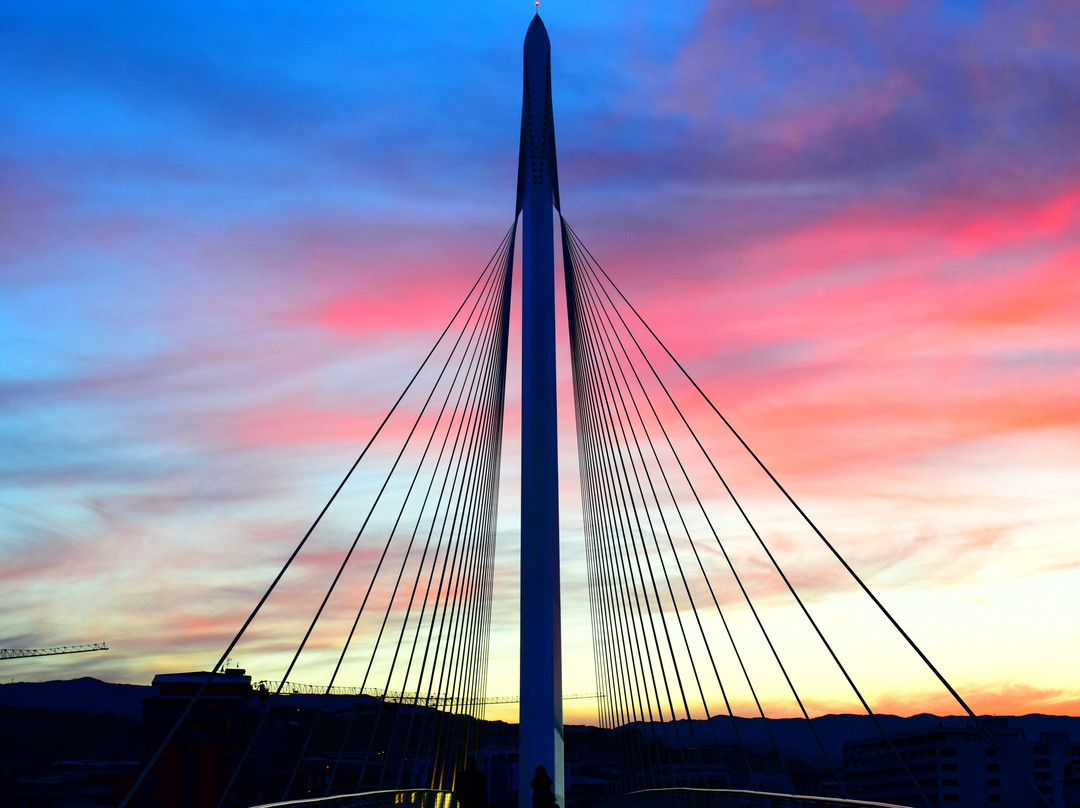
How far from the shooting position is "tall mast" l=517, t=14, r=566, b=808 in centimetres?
1708

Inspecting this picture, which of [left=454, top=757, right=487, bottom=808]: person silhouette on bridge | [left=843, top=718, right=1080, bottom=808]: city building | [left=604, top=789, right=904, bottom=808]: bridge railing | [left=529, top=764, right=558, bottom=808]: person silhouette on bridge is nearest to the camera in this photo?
[left=604, top=789, right=904, bottom=808]: bridge railing

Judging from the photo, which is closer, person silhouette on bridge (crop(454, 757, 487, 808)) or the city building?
person silhouette on bridge (crop(454, 757, 487, 808))

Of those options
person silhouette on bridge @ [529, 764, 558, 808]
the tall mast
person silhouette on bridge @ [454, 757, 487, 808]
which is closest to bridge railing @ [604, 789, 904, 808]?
the tall mast

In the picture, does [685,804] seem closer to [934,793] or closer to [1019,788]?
[934,793]

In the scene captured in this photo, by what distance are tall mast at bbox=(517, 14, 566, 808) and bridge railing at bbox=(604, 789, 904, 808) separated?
4.84ft

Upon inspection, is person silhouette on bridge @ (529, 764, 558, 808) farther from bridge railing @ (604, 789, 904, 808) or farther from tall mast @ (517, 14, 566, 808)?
tall mast @ (517, 14, 566, 808)

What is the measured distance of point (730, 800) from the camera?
36.2ft

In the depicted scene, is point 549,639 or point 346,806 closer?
point 346,806

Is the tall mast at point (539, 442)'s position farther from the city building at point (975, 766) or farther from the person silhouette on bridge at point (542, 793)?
the city building at point (975, 766)

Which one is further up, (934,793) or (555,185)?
(934,793)

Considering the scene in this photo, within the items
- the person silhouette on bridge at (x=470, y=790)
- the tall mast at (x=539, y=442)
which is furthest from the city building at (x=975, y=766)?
the person silhouette on bridge at (x=470, y=790)

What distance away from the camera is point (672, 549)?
18953 mm

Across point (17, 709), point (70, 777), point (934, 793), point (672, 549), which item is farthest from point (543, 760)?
point (17, 709)

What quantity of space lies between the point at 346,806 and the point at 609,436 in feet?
40.7
